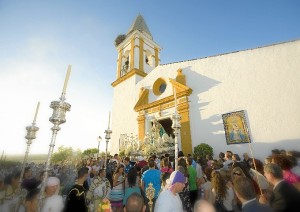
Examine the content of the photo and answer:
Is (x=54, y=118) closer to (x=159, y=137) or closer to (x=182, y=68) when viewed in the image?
(x=159, y=137)

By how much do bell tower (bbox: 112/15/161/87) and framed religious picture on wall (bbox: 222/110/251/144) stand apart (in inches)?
425

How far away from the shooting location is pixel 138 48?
19906 mm

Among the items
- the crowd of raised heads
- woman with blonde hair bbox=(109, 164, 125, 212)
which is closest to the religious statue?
the crowd of raised heads

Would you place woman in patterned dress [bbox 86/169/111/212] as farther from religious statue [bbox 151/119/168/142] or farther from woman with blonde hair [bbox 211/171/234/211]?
religious statue [bbox 151/119/168/142]

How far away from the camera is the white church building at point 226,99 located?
30.0ft

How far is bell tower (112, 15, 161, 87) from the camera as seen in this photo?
19.3m

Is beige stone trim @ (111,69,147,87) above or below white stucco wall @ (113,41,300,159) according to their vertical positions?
above

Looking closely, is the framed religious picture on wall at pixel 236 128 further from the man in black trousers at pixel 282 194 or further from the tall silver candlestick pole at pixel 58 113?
the tall silver candlestick pole at pixel 58 113

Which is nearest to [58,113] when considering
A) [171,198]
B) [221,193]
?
[171,198]

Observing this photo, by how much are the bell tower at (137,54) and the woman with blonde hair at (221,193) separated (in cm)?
1588

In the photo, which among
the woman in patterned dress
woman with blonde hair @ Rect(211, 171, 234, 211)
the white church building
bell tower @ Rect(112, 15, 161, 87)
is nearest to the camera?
woman with blonde hair @ Rect(211, 171, 234, 211)

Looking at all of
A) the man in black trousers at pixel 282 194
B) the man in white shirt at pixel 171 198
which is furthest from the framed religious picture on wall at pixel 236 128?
the man in white shirt at pixel 171 198

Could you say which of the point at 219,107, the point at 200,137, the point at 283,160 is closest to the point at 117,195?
the point at 283,160

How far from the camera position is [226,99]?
11.2 m
